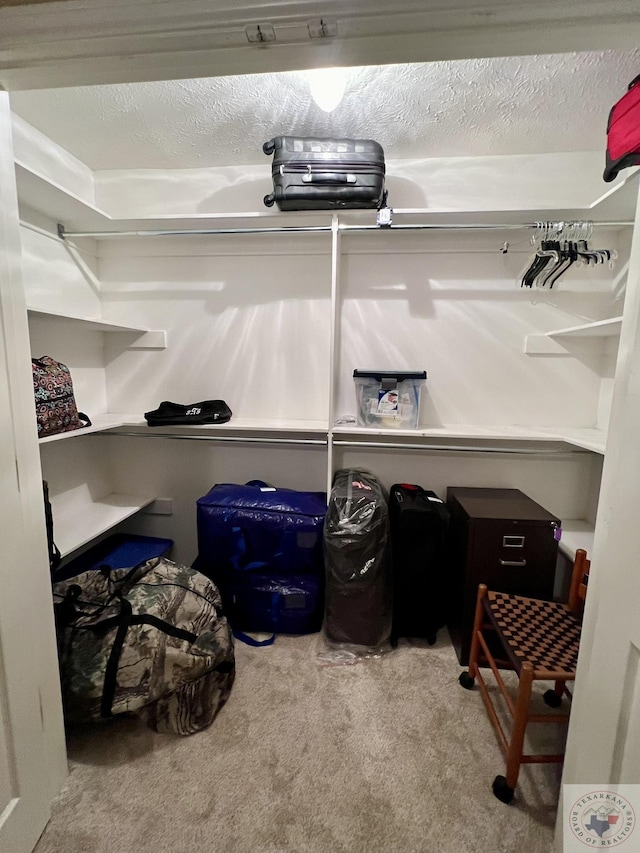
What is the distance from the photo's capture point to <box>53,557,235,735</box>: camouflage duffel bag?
4.25 feet

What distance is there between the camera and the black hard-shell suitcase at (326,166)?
1.62 meters

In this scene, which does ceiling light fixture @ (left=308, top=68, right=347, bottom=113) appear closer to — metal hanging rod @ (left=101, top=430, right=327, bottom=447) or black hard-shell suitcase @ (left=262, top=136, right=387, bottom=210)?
black hard-shell suitcase @ (left=262, top=136, right=387, bottom=210)

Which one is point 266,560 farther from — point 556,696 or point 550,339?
point 550,339

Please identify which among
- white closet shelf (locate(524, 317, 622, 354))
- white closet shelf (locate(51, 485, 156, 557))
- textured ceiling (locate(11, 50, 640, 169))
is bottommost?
white closet shelf (locate(51, 485, 156, 557))

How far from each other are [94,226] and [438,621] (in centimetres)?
277

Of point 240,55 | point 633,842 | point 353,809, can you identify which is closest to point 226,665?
point 353,809

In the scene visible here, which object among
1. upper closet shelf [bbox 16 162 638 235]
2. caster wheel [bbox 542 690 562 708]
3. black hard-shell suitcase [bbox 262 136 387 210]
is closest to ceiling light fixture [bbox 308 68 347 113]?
black hard-shell suitcase [bbox 262 136 387 210]

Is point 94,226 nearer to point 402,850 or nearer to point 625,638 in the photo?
point 625,638

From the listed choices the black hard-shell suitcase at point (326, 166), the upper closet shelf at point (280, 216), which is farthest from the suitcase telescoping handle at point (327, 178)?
the upper closet shelf at point (280, 216)

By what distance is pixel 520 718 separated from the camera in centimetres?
113

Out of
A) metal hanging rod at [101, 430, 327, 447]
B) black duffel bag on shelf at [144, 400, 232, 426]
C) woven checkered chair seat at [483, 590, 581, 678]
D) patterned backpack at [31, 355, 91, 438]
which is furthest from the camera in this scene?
metal hanging rod at [101, 430, 327, 447]

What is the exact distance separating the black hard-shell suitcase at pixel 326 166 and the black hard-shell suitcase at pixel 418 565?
1.53 meters

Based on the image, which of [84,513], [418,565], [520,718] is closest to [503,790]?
[520,718]

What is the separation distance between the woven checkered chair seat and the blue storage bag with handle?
0.85 metres
